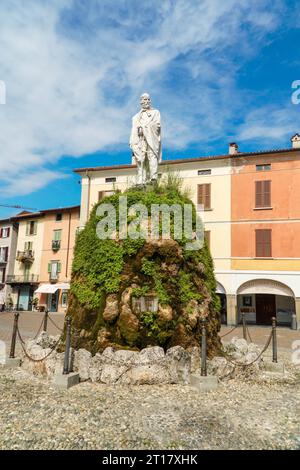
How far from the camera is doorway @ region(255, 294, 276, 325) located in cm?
2591

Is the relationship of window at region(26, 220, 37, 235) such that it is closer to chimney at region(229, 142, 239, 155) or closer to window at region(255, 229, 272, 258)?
chimney at region(229, 142, 239, 155)

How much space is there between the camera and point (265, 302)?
26.2m

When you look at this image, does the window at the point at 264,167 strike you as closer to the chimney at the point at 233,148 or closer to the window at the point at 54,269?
the chimney at the point at 233,148

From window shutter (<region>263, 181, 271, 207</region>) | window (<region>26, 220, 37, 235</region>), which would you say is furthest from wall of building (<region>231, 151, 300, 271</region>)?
window (<region>26, 220, 37, 235</region>)

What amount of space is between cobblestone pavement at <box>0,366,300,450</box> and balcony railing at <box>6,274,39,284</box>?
29.9 m

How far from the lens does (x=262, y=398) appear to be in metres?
6.51

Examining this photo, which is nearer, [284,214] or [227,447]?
[227,447]

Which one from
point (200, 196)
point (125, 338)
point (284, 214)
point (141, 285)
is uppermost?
point (200, 196)

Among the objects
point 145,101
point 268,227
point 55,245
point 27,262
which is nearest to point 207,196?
point 268,227

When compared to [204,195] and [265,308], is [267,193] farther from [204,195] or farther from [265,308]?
[265,308]
